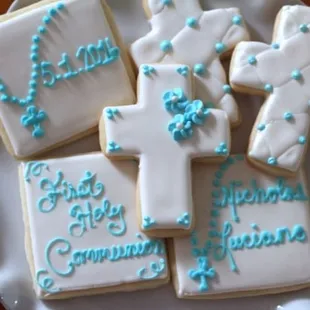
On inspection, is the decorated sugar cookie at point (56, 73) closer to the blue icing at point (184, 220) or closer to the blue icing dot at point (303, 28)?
the blue icing at point (184, 220)

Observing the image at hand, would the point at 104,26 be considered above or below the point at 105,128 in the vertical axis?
above

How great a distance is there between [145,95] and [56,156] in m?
0.21

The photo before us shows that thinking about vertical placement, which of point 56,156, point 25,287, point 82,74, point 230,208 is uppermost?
point 82,74

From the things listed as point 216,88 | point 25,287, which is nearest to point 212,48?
point 216,88

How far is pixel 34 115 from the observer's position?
4.05ft

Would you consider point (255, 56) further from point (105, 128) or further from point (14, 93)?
point (14, 93)

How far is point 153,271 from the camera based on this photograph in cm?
123

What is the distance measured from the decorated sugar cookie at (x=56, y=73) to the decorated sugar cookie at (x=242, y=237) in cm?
23

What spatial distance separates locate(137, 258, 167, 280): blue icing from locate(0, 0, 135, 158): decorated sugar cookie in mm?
279

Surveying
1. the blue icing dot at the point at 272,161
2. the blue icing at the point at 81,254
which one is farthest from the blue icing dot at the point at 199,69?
the blue icing at the point at 81,254

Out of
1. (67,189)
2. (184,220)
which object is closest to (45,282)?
(67,189)

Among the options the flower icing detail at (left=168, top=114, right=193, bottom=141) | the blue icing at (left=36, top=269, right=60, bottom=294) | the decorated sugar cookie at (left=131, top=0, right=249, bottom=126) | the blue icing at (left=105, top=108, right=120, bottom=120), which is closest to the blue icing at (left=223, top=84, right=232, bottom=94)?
the decorated sugar cookie at (left=131, top=0, right=249, bottom=126)

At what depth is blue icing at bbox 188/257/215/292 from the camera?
1230 millimetres

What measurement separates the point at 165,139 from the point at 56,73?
9.3 inches
